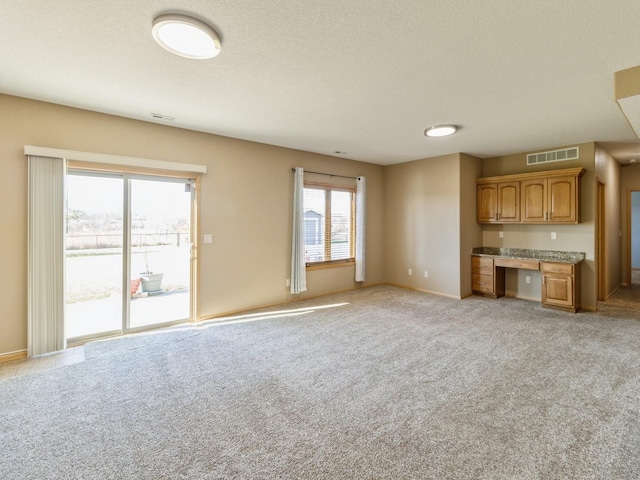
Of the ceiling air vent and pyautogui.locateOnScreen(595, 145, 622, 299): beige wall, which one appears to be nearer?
the ceiling air vent

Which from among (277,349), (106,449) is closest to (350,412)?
(277,349)

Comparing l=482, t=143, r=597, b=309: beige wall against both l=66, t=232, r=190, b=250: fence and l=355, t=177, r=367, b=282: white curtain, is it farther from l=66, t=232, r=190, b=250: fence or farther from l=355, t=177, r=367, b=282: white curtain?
l=66, t=232, r=190, b=250: fence

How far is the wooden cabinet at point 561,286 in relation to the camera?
4.66 metres

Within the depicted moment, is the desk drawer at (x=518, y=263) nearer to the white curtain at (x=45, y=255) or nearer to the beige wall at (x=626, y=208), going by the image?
the beige wall at (x=626, y=208)

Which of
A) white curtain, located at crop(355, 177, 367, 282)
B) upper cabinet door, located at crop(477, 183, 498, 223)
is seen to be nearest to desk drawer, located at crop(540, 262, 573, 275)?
upper cabinet door, located at crop(477, 183, 498, 223)

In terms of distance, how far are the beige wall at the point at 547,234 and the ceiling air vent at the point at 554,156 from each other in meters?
0.06

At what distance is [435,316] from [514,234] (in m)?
2.58

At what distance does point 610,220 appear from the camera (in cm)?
590

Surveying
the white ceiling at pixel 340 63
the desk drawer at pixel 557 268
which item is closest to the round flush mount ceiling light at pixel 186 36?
the white ceiling at pixel 340 63

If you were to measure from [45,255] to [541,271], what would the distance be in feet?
22.5

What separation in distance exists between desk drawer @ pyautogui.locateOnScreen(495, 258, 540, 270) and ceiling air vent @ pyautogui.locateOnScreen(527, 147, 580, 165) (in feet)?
5.81

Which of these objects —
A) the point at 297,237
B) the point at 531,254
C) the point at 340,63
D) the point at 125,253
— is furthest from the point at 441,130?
the point at 125,253

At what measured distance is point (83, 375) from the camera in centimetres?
285

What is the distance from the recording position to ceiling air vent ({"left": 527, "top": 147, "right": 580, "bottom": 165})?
498cm
